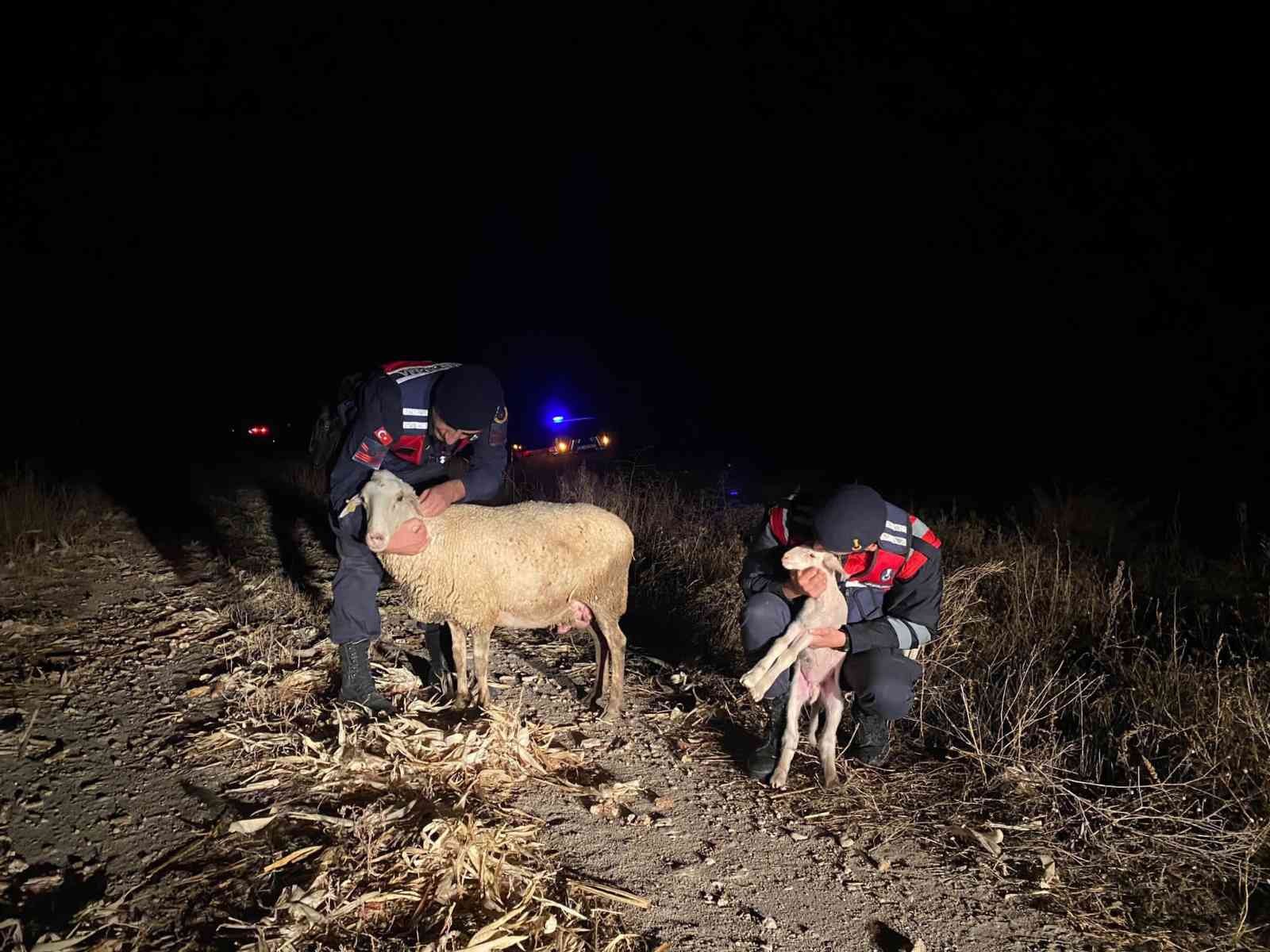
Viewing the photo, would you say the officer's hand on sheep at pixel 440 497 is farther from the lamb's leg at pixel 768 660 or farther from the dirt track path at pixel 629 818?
the lamb's leg at pixel 768 660

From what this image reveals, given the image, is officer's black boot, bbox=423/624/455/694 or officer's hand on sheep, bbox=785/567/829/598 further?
officer's black boot, bbox=423/624/455/694

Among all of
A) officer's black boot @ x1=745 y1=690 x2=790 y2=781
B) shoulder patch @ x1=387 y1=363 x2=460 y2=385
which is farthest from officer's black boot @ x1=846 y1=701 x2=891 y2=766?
shoulder patch @ x1=387 y1=363 x2=460 y2=385

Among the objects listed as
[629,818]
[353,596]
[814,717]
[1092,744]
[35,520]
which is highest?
[353,596]

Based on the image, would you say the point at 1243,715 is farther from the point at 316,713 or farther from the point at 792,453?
the point at 792,453

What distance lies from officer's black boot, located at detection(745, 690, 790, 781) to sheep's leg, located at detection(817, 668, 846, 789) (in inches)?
7.4

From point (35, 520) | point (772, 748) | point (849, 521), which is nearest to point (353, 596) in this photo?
point (772, 748)

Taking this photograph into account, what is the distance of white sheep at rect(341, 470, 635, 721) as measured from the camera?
3.92 metres

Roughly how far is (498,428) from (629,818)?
2.22m

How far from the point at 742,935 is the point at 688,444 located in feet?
48.3

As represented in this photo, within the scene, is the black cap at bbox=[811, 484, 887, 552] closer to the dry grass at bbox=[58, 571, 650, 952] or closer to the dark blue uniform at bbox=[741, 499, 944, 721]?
the dark blue uniform at bbox=[741, 499, 944, 721]

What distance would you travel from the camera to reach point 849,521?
3.14 metres

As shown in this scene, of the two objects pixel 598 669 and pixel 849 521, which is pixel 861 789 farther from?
pixel 598 669

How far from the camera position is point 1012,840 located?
3061 mm

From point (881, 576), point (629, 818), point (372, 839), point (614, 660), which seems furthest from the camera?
point (614, 660)
